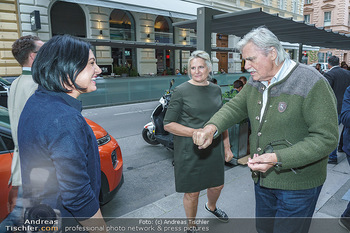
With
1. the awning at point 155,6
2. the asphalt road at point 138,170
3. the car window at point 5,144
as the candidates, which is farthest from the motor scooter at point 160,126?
the awning at point 155,6

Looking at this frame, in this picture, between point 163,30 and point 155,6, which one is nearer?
point 155,6

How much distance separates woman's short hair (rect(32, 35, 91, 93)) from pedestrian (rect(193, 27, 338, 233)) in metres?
0.94

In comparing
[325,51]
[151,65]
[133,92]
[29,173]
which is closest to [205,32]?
[29,173]

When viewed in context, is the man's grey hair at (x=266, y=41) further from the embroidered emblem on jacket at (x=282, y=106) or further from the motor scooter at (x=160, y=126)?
the motor scooter at (x=160, y=126)

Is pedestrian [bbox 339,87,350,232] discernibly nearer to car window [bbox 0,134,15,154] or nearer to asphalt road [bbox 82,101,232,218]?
asphalt road [bbox 82,101,232,218]

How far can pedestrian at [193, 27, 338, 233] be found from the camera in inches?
62.8

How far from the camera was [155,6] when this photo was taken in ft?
54.5

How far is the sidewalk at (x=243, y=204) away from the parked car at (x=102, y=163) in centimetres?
41

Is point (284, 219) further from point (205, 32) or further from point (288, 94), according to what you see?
point (205, 32)

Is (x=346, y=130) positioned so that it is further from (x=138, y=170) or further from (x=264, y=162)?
(x=138, y=170)

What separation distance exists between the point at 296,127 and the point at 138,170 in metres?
3.75

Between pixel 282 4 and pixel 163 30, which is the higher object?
pixel 282 4

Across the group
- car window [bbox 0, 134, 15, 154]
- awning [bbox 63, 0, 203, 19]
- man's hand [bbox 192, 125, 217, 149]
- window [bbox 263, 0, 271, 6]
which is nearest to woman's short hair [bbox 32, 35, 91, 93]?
man's hand [bbox 192, 125, 217, 149]

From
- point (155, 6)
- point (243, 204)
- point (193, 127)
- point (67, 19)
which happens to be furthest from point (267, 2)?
point (193, 127)
